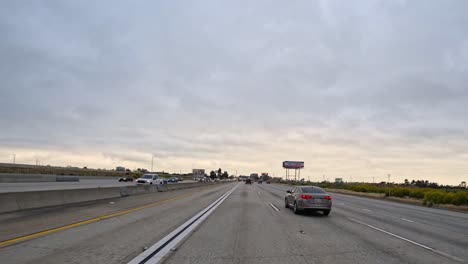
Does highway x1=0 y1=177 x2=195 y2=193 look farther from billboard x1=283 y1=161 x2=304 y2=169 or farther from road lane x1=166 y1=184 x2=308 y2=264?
billboard x1=283 y1=161 x2=304 y2=169

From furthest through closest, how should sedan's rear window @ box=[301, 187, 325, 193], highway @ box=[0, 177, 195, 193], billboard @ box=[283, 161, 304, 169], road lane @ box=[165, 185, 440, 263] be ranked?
billboard @ box=[283, 161, 304, 169] → highway @ box=[0, 177, 195, 193] → sedan's rear window @ box=[301, 187, 325, 193] → road lane @ box=[165, 185, 440, 263]

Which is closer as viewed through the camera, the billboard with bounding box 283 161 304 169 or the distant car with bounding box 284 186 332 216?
the distant car with bounding box 284 186 332 216

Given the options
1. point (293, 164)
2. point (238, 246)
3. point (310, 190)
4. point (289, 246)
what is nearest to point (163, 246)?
point (238, 246)

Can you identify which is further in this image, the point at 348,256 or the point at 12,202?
the point at 12,202

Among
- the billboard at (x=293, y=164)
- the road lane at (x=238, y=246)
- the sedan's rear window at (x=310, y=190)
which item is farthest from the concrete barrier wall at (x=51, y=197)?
the billboard at (x=293, y=164)

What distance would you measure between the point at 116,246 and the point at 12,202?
8.48 metres

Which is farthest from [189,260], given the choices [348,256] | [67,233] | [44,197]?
[44,197]

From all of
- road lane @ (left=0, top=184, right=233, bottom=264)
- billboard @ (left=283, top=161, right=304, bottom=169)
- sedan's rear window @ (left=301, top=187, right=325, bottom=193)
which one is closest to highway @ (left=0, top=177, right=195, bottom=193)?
road lane @ (left=0, top=184, right=233, bottom=264)

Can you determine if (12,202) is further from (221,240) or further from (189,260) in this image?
(189,260)

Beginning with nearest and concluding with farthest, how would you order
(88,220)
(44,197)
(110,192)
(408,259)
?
(408,259)
(88,220)
(44,197)
(110,192)

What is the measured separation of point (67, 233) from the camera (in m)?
11.3

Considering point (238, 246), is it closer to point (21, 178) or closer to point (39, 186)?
point (39, 186)

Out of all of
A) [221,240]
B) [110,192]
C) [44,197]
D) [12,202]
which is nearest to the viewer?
[221,240]

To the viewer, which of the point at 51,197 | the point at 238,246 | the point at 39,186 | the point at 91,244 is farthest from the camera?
the point at 39,186
